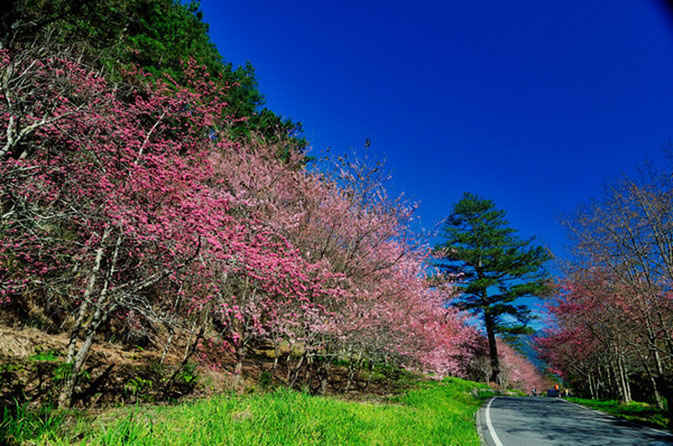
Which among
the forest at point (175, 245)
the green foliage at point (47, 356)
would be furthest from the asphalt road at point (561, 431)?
the green foliage at point (47, 356)

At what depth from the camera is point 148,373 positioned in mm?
6973

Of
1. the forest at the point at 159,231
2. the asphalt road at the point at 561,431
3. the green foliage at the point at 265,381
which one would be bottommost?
the asphalt road at the point at 561,431

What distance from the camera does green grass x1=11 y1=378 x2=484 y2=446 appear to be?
9.80 feet

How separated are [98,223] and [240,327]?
17.1 feet

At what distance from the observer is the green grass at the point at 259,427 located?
2.99 metres

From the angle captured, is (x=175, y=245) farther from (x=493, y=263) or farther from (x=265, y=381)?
(x=493, y=263)

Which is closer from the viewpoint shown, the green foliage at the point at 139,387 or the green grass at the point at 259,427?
the green grass at the point at 259,427

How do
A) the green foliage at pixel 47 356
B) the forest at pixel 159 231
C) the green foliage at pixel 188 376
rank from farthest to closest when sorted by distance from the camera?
the green foliage at pixel 188 376 → the green foliage at pixel 47 356 → the forest at pixel 159 231

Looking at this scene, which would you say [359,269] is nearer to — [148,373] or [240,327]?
[240,327]

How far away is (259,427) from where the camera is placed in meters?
3.76

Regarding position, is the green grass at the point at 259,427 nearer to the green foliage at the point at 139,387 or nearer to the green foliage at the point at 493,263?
the green foliage at the point at 139,387

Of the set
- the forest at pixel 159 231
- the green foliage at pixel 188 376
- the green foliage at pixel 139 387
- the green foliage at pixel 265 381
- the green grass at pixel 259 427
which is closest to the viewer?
the green grass at pixel 259 427

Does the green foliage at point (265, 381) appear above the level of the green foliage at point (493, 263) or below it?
below

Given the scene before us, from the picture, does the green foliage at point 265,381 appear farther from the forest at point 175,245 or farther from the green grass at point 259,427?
the green grass at point 259,427
